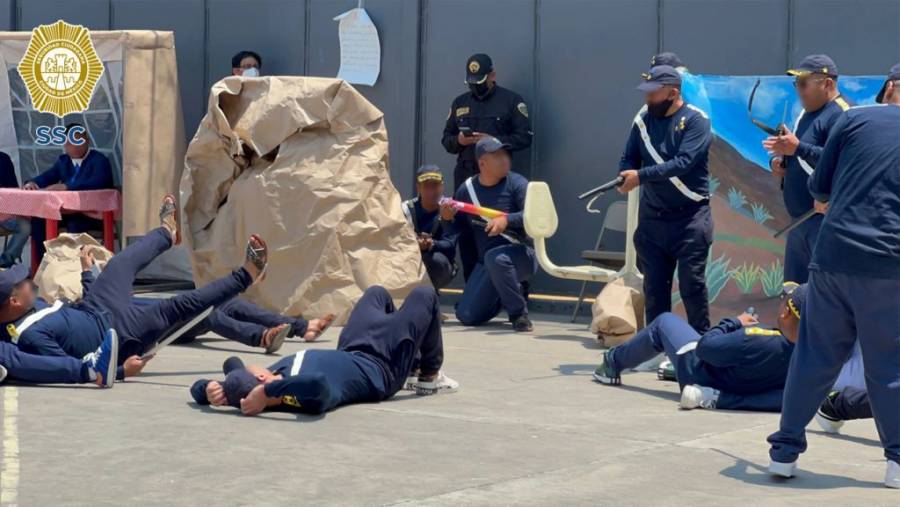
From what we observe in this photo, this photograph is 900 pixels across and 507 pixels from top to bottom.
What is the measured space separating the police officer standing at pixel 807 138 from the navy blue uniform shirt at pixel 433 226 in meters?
3.94

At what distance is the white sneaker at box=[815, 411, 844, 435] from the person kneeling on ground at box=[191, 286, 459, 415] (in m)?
2.18

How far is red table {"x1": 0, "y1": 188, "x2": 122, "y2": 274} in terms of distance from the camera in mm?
13531

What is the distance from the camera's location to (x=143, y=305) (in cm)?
896

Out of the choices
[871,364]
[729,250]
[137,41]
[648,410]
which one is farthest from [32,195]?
[871,364]

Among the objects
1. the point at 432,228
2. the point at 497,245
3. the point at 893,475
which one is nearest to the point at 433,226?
the point at 432,228

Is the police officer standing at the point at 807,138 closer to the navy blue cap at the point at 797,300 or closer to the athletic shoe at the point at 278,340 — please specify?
the navy blue cap at the point at 797,300

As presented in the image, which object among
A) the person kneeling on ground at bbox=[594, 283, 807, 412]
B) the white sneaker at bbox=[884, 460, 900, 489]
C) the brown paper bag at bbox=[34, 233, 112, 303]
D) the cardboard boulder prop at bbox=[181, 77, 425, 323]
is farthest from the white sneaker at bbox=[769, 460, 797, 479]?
the brown paper bag at bbox=[34, 233, 112, 303]

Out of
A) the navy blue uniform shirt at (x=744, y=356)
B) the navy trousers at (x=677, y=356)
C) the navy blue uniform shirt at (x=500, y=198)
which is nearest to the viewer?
the navy blue uniform shirt at (x=744, y=356)

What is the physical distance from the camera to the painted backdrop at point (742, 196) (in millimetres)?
10758

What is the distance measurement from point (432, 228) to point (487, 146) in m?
0.97

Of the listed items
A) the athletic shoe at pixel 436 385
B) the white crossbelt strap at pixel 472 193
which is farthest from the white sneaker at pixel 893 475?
the white crossbelt strap at pixel 472 193

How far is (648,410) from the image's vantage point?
318 inches

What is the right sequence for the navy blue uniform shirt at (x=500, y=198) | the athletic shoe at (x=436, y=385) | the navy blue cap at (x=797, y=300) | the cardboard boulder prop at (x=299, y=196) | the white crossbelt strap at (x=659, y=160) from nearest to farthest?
the navy blue cap at (x=797, y=300) → the athletic shoe at (x=436, y=385) → the white crossbelt strap at (x=659, y=160) → the cardboard boulder prop at (x=299, y=196) → the navy blue uniform shirt at (x=500, y=198)

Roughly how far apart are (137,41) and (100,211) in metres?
1.68
